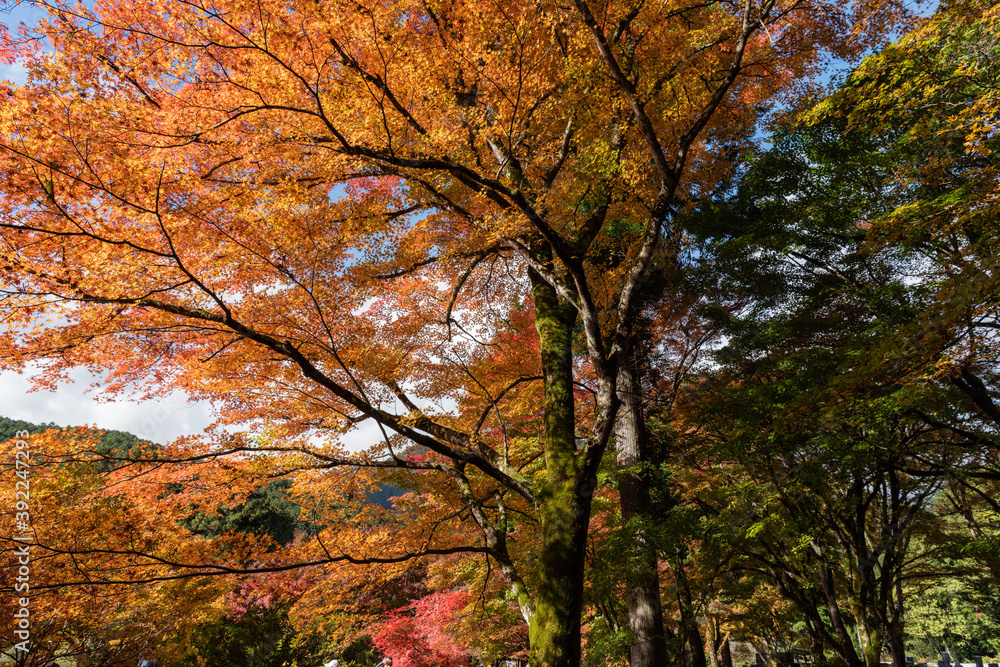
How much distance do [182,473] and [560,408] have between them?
5568 millimetres

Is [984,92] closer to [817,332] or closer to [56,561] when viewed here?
[817,332]

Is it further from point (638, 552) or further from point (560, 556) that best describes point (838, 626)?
point (560, 556)

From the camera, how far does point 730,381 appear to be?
852cm

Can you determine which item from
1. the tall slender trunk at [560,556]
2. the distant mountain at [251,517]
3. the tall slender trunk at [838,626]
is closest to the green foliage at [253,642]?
the distant mountain at [251,517]

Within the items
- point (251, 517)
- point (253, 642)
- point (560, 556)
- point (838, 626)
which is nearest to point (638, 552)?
point (560, 556)

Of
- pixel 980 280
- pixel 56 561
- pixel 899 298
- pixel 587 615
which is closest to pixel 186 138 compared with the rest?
pixel 56 561

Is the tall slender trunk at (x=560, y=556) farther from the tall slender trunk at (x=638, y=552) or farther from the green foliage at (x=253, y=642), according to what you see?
the green foliage at (x=253, y=642)

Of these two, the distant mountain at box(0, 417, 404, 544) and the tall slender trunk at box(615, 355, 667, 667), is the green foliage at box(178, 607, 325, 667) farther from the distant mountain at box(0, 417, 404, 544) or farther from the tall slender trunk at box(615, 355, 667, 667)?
the tall slender trunk at box(615, 355, 667, 667)

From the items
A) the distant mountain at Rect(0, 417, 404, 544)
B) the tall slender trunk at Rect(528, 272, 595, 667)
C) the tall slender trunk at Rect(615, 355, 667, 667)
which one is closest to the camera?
the tall slender trunk at Rect(528, 272, 595, 667)

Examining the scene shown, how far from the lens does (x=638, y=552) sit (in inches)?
211

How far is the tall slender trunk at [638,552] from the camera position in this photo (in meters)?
5.38

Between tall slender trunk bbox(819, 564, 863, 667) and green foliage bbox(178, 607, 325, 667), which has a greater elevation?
tall slender trunk bbox(819, 564, 863, 667)

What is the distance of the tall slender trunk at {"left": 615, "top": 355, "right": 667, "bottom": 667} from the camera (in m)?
5.38

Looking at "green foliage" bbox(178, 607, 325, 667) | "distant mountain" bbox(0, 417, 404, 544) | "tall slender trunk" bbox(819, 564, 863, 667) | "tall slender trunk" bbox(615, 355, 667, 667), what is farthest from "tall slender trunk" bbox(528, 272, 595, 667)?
"distant mountain" bbox(0, 417, 404, 544)
